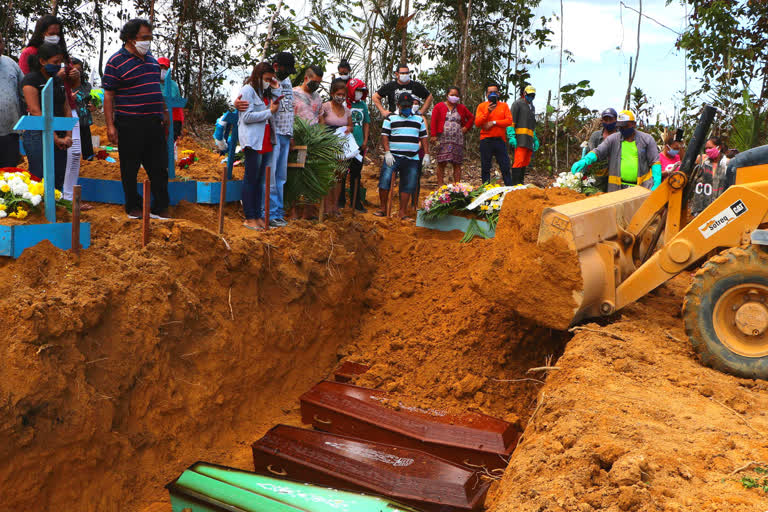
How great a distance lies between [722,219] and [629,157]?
127 inches

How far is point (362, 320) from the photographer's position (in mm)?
8172

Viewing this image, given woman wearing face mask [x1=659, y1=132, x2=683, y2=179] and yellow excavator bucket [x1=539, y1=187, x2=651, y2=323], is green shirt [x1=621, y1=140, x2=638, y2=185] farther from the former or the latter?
yellow excavator bucket [x1=539, y1=187, x2=651, y2=323]

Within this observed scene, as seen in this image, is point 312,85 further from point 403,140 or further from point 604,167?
point 604,167

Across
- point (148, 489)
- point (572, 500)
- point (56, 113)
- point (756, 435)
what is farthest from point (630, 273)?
point (56, 113)

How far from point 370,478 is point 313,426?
1.44 meters

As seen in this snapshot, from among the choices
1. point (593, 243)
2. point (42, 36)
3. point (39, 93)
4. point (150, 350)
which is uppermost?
point (42, 36)

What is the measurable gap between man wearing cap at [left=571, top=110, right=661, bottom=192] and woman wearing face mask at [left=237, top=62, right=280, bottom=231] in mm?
3674

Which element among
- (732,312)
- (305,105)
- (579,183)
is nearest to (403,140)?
(305,105)

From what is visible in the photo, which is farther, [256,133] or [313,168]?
[313,168]

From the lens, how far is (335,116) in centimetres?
847

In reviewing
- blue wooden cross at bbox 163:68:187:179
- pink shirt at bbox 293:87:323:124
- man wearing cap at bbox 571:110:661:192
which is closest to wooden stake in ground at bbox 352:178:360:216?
pink shirt at bbox 293:87:323:124

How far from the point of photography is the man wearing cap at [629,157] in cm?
793

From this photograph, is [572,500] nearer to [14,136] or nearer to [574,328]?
[574,328]

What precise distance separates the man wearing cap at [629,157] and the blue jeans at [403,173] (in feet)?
7.59
